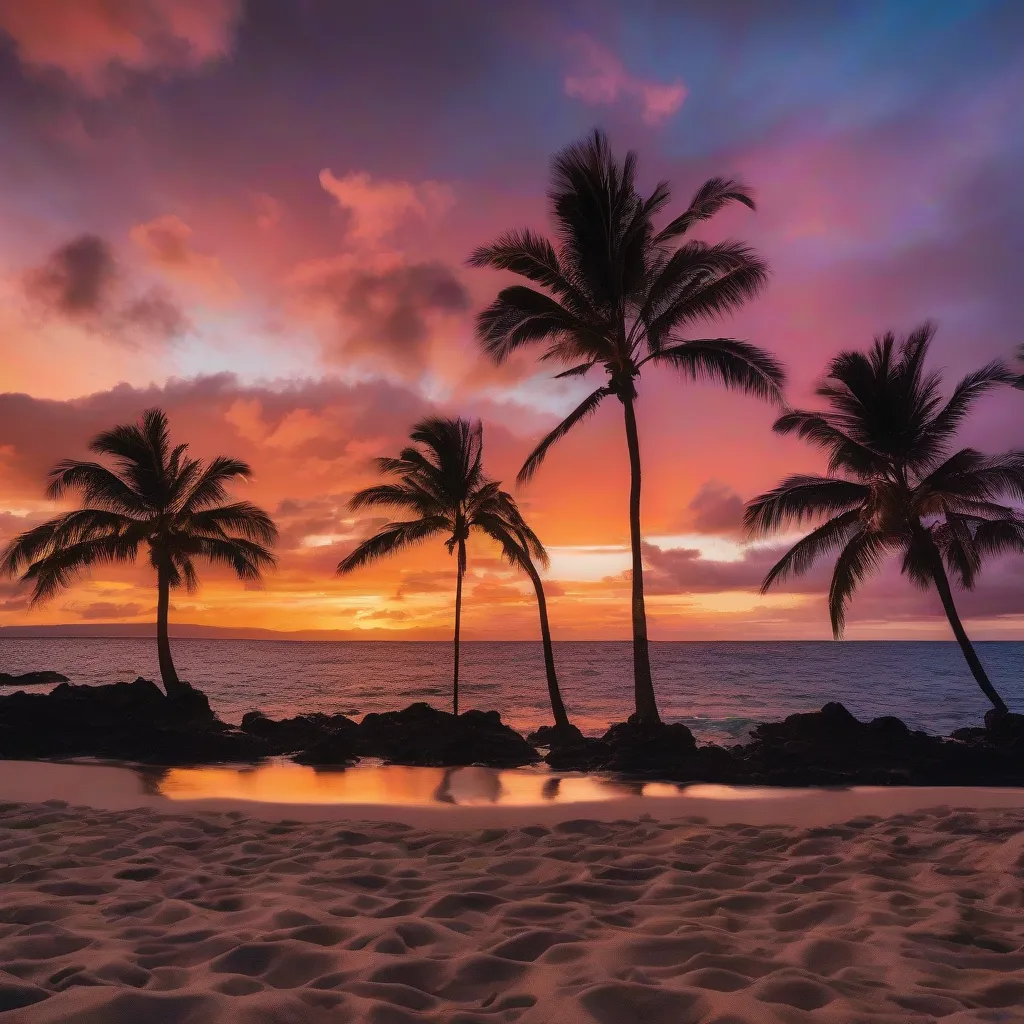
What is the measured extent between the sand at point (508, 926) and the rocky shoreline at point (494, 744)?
6.04 m

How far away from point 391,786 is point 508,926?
23.5ft

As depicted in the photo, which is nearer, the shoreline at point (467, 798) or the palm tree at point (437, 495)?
the shoreline at point (467, 798)

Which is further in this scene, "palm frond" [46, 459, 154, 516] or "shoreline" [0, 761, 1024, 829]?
"palm frond" [46, 459, 154, 516]

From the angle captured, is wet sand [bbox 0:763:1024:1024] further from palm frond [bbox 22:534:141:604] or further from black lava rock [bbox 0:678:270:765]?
palm frond [bbox 22:534:141:604]

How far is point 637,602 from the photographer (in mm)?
15523

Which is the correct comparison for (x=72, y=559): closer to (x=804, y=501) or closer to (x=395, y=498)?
(x=395, y=498)

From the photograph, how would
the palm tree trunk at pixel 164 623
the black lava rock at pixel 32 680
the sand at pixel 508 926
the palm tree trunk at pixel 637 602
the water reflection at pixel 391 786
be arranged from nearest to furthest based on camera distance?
the sand at pixel 508 926 < the water reflection at pixel 391 786 < the palm tree trunk at pixel 637 602 < the palm tree trunk at pixel 164 623 < the black lava rock at pixel 32 680

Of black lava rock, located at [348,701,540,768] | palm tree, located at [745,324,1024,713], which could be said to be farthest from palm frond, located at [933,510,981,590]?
black lava rock, located at [348,701,540,768]

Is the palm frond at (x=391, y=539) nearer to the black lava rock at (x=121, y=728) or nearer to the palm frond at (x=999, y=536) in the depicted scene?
the black lava rock at (x=121, y=728)

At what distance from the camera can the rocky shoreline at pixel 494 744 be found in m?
11.8

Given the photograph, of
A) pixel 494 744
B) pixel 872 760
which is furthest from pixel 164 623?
pixel 872 760

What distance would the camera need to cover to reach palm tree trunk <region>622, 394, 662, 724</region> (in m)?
14.9

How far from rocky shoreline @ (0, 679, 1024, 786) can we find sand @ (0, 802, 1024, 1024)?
238 inches

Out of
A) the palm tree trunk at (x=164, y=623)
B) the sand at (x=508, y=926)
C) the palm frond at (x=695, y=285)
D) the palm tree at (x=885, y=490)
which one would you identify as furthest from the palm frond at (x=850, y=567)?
the palm tree trunk at (x=164, y=623)
